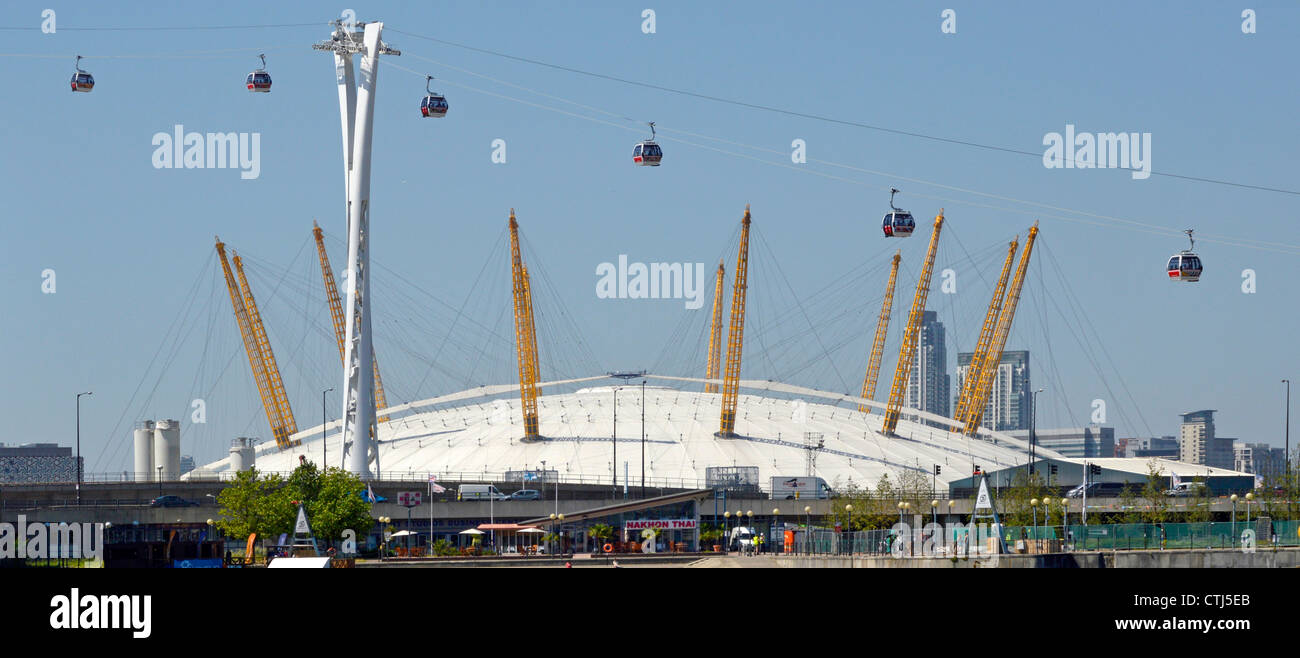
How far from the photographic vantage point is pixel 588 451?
150875 mm

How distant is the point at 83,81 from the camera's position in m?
93.6

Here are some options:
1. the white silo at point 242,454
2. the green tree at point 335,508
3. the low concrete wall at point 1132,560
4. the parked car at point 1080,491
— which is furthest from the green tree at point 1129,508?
the white silo at point 242,454

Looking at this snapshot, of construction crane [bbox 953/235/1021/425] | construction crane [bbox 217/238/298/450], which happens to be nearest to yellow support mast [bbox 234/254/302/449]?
construction crane [bbox 217/238/298/450]

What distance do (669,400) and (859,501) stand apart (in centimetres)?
5882

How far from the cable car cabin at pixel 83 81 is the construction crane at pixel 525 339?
6727cm

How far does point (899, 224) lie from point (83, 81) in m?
45.7

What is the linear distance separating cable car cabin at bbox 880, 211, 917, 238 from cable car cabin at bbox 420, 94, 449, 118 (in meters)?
25.8

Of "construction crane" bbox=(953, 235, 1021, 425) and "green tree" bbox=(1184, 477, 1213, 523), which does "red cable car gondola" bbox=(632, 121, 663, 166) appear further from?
"construction crane" bbox=(953, 235, 1021, 425)

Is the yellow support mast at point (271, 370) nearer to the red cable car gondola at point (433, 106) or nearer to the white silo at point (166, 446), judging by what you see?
the white silo at point (166, 446)

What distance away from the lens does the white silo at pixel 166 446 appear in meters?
163

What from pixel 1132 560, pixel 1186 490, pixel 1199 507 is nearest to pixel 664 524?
pixel 1199 507
